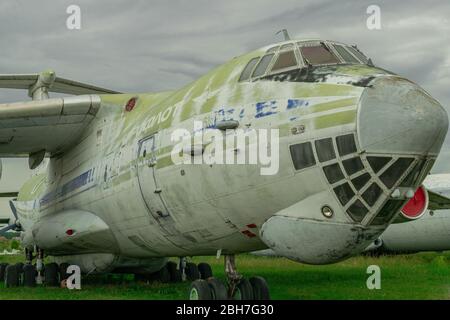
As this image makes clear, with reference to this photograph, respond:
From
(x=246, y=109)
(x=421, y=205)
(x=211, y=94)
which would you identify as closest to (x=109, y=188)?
(x=211, y=94)

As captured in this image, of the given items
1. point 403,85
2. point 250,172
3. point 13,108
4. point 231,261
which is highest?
point 13,108

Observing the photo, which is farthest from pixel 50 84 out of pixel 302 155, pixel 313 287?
pixel 302 155

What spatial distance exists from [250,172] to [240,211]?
60 cm

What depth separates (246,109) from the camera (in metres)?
7.04

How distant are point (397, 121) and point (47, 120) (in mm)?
8649

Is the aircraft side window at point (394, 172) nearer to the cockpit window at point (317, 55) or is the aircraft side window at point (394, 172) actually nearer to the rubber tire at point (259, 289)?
the cockpit window at point (317, 55)

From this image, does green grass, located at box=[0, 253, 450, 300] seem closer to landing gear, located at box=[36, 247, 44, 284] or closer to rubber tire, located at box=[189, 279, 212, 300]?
landing gear, located at box=[36, 247, 44, 284]

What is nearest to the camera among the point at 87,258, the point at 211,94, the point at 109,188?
the point at 211,94

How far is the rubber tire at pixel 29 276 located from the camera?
14713mm

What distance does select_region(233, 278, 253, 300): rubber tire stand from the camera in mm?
8312

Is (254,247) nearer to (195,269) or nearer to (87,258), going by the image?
(87,258)

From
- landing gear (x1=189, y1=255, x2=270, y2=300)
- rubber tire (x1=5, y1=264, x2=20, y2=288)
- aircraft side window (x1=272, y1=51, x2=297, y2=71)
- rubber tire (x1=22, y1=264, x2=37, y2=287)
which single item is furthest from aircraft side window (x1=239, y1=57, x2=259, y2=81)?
rubber tire (x1=5, y1=264, x2=20, y2=288)

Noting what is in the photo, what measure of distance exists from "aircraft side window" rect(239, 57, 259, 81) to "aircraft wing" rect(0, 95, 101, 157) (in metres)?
5.67

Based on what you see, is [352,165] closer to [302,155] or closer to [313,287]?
[302,155]
